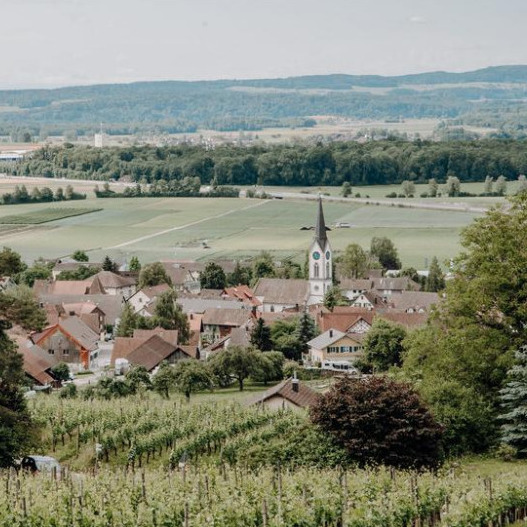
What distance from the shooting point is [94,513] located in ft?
62.4

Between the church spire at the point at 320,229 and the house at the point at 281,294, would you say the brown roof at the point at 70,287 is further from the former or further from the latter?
the church spire at the point at 320,229

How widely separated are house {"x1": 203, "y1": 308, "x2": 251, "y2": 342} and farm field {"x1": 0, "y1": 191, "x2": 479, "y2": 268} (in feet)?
72.8

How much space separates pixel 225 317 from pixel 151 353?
12118 mm

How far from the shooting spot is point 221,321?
6100 centimetres

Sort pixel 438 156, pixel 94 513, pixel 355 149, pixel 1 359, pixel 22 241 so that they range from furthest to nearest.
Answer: pixel 355 149, pixel 438 156, pixel 22 241, pixel 1 359, pixel 94 513

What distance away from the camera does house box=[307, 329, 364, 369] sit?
50312 mm

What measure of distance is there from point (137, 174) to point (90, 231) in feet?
153

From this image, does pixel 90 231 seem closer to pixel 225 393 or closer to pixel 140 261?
pixel 140 261

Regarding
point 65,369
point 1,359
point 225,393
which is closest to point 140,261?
point 65,369

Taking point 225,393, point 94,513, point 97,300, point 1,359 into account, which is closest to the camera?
point 94,513

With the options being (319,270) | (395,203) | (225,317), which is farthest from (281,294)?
(395,203)

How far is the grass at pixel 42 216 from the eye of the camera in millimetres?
105562

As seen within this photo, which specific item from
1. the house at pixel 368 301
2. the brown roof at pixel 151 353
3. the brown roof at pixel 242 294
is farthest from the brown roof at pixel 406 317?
the brown roof at pixel 242 294

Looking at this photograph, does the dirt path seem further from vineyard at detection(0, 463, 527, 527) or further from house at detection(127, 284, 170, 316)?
vineyard at detection(0, 463, 527, 527)
